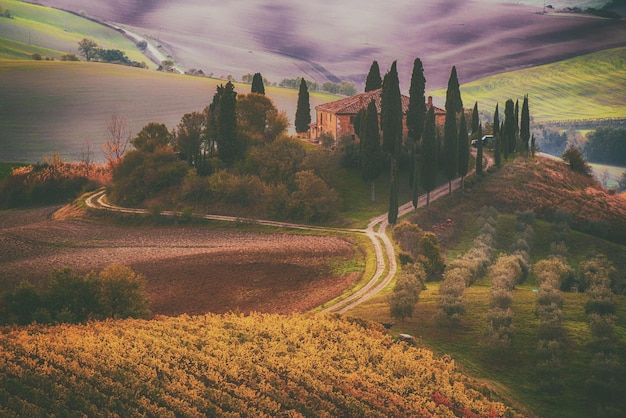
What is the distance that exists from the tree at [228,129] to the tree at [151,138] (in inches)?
415

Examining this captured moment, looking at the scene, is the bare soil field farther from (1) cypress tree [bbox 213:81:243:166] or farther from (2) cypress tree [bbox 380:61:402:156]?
(2) cypress tree [bbox 380:61:402:156]

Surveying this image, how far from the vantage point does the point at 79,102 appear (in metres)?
161

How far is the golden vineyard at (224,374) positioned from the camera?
30.8 metres

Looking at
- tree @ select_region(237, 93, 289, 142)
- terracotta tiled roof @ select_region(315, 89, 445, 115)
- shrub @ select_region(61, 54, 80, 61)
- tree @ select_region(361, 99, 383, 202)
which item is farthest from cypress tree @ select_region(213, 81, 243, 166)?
shrub @ select_region(61, 54, 80, 61)

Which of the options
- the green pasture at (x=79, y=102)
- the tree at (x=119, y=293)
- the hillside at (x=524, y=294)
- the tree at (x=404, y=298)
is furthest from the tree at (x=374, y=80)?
the tree at (x=119, y=293)

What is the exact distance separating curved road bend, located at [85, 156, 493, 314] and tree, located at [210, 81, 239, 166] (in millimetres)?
13150

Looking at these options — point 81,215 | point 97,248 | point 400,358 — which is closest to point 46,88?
point 81,215

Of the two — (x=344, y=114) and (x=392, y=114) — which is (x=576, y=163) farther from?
(x=344, y=114)

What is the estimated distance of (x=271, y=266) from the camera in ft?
214

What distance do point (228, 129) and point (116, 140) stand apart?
2059 inches

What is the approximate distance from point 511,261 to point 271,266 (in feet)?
76.9

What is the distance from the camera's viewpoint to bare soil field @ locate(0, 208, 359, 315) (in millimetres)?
56969

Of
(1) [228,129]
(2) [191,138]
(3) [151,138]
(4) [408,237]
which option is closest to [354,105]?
(1) [228,129]

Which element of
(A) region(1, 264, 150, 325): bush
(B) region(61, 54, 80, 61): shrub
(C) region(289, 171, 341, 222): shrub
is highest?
(B) region(61, 54, 80, 61): shrub
